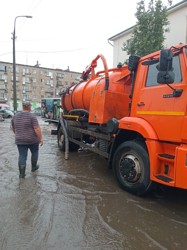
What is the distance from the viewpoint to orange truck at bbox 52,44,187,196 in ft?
12.9

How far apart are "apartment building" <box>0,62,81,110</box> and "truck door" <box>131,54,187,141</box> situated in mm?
60643

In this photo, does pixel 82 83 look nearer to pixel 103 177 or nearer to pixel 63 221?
pixel 103 177

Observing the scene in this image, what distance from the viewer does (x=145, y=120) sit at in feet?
15.0

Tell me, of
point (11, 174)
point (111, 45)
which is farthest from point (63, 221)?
point (111, 45)

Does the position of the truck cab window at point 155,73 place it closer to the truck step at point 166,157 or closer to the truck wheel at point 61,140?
the truck step at point 166,157

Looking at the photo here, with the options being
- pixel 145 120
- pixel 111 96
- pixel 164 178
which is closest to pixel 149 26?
pixel 111 96

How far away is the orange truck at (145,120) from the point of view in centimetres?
393

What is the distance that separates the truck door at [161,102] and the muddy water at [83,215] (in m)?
1.22

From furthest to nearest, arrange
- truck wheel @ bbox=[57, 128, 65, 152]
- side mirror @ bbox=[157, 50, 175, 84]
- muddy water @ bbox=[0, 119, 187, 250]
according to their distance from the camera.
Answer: truck wheel @ bbox=[57, 128, 65, 152] → side mirror @ bbox=[157, 50, 175, 84] → muddy water @ bbox=[0, 119, 187, 250]

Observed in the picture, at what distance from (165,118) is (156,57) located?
3.93ft

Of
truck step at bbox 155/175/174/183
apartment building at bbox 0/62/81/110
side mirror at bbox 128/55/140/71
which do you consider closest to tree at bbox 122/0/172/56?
side mirror at bbox 128/55/140/71

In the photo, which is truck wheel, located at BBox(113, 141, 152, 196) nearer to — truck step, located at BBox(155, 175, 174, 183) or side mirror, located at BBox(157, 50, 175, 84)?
truck step, located at BBox(155, 175, 174, 183)

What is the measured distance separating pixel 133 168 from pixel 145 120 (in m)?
0.88

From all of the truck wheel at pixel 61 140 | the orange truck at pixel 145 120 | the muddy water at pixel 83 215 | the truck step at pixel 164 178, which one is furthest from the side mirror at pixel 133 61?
the truck wheel at pixel 61 140
